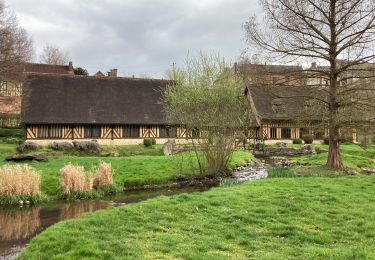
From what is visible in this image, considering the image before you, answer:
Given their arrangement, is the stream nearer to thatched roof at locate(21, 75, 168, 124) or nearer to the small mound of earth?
the small mound of earth

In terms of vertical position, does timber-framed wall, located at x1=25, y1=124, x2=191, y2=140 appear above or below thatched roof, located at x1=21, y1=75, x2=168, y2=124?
below

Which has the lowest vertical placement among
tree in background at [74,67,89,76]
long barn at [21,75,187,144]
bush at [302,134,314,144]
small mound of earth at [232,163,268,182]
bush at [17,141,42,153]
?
small mound of earth at [232,163,268,182]

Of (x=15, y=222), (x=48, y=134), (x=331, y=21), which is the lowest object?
(x=15, y=222)

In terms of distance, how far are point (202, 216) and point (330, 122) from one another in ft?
35.8

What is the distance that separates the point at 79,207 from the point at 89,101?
79.4 feet

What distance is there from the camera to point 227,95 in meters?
19.6

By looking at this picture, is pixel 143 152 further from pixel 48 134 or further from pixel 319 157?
pixel 319 157

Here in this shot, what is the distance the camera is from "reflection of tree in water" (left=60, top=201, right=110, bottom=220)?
12859 mm

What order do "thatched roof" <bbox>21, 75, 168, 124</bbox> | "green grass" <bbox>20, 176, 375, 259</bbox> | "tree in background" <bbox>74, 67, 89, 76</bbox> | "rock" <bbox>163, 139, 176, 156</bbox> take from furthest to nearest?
"tree in background" <bbox>74, 67, 89, 76</bbox> → "thatched roof" <bbox>21, 75, 168, 124</bbox> → "rock" <bbox>163, 139, 176, 156</bbox> → "green grass" <bbox>20, 176, 375, 259</bbox>

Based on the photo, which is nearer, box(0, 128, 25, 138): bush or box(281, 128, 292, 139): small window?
box(0, 128, 25, 138): bush

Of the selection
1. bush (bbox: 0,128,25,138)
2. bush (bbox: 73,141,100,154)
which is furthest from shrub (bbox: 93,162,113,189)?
bush (bbox: 0,128,25,138)

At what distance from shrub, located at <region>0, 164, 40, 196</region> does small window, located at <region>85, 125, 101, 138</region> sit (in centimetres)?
2105

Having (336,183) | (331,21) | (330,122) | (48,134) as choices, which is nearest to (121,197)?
(336,183)

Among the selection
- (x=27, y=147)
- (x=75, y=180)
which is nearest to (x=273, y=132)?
(x=27, y=147)
